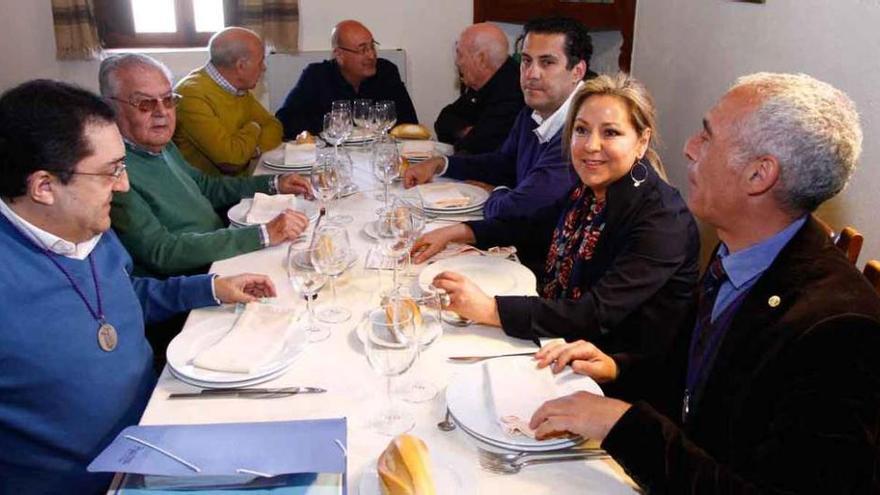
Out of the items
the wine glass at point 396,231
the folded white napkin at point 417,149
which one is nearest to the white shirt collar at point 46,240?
the wine glass at point 396,231

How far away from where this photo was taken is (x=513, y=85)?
354 centimetres

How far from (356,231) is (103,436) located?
97 cm

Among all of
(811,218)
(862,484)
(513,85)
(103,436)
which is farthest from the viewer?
(513,85)

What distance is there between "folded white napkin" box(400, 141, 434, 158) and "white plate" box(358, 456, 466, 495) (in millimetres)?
2147

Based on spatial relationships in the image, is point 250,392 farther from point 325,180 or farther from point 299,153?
point 299,153

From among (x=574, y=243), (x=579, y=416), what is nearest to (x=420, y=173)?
(x=574, y=243)

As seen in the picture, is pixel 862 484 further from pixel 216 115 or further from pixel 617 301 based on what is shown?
pixel 216 115

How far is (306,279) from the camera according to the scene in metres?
1.55

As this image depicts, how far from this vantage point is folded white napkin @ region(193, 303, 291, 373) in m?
1.38

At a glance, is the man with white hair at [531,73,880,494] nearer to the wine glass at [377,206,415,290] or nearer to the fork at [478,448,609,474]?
the fork at [478,448,609,474]

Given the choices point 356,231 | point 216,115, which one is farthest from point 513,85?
point 356,231

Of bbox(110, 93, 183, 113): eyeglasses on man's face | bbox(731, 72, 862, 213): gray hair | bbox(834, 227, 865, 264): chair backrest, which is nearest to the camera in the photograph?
bbox(731, 72, 862, 213): gray hair

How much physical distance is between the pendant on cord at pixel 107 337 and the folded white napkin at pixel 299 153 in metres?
1.59

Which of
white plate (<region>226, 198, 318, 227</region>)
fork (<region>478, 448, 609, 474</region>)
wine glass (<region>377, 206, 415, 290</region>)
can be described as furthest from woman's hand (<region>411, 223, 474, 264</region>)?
fork (<region>478, 448, 609, 474</region>)
